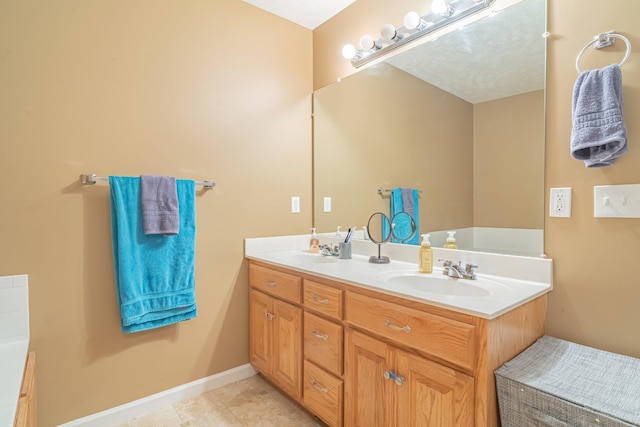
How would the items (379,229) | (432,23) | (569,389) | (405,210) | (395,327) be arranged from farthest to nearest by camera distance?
1. (379,229)
2. (405,210)
3. (432,23)
4. (395,327)
5. (569,389)

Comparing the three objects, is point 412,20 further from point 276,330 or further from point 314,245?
point 276,330

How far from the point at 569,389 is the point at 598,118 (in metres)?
0.90

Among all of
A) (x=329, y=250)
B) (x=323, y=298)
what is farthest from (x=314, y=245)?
(x=323, y=298)

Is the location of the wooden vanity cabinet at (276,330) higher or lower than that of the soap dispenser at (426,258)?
lower

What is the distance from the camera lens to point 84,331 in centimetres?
171

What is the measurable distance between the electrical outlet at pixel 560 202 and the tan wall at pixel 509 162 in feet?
0.12

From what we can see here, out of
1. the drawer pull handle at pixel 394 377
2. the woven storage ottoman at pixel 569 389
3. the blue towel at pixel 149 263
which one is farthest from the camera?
the blue towel at pixel 149 263

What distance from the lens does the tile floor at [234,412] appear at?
1.78m

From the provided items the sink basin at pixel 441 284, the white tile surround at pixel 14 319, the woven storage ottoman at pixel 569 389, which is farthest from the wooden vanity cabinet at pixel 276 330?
the white tile surround at pixel 14 319

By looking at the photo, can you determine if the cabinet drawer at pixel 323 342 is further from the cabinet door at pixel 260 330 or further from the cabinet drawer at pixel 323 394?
the cabinet door at pixel 260 330

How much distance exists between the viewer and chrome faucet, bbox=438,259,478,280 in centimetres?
149

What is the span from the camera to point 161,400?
1926 millimetres

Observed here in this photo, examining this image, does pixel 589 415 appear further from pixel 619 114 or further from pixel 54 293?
pixel 54 293

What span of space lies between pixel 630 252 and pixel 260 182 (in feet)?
6.28
